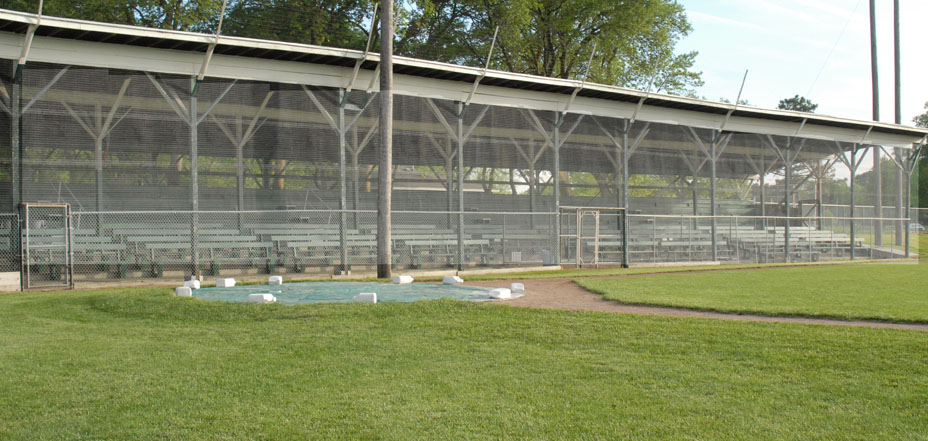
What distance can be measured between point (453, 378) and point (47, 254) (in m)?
11.3

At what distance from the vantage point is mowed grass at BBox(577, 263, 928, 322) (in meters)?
9.16

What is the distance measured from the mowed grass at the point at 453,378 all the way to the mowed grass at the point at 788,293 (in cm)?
157

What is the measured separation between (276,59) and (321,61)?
1.03 meters

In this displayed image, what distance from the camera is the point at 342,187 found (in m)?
17.0

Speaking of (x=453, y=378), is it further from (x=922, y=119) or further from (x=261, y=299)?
(x=922, y=119)

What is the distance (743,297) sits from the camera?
35.8 ft

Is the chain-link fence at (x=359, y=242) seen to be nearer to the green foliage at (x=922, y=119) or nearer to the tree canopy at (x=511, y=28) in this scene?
the tree canopy at (x=511, y=28)

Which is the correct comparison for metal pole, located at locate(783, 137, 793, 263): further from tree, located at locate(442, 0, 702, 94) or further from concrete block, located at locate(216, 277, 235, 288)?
concrete block, located at locate(216, 277, 235, 288)

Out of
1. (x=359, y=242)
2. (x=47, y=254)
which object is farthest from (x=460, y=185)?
(x=47, y=254)

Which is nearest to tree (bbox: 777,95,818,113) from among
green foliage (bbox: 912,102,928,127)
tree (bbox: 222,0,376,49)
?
A: green foliage (bbox: 912,102,928,127)

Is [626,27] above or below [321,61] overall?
above

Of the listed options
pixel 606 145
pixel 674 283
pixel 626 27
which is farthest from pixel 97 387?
pixel 626 27

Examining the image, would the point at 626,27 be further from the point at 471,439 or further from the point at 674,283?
the point at 471,439

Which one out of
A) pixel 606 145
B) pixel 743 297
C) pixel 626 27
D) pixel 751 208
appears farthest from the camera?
pixel 626 27
